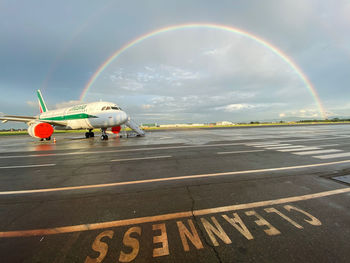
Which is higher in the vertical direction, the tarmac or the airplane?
the airplane

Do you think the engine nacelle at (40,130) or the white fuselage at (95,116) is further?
the white fuselage at (95,116)

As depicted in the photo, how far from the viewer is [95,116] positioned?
60.8ft

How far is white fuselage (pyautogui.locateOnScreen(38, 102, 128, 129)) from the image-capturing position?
60.7 feet

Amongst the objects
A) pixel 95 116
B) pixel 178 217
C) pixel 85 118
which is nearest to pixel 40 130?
pixel 85 118

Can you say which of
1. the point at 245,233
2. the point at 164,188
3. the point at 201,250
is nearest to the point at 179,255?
the point at 201,250

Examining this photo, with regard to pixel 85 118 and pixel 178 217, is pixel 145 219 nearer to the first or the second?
pixel 178 217

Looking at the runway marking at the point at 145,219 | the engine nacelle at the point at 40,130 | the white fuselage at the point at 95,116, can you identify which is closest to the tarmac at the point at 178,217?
the runway marking at the point at 145,219

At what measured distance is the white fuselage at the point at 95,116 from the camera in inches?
728

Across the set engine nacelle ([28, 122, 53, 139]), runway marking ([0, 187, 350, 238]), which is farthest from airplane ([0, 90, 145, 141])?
runway marking ([0, 187, 350, 238])

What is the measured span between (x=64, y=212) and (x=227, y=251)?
141 inches

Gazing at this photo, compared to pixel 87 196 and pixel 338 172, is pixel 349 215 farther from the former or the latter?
pixel 87 196

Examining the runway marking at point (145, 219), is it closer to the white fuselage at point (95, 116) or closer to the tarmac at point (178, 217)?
the tarmac at point (178, 217)

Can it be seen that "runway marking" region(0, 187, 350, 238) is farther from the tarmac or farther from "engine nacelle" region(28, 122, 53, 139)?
"engine nacelle" region(28, 122, 53, 139)

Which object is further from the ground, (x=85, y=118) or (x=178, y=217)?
(x=85, y=118)
